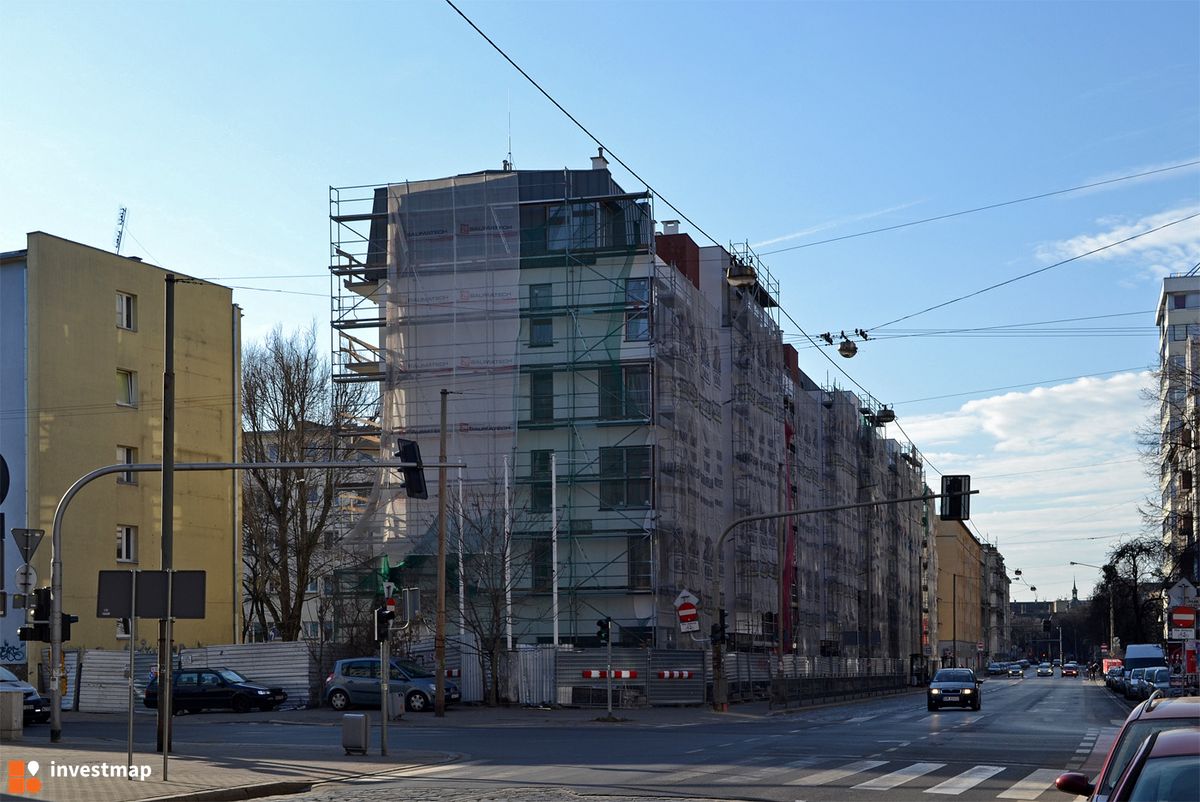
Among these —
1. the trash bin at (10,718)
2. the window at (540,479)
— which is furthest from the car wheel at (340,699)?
the trash bin at (10,718)

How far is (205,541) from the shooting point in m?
54.6

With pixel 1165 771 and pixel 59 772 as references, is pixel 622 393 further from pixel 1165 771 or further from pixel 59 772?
pixel 1165 771

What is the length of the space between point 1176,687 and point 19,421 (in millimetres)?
38991

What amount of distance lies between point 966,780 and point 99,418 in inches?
1470

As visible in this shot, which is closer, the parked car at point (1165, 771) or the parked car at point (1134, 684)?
the parked car at point (1165, 771)

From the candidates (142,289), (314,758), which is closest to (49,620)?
(314,758)

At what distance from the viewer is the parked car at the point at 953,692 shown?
164 ft

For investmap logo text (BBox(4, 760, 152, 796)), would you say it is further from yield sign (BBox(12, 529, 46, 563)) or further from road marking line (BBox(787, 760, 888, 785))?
road marking line (BBox(787, 760, 888, 785))

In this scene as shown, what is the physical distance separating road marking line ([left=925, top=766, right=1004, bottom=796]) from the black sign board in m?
9.64

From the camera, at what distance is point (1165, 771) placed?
7438mm

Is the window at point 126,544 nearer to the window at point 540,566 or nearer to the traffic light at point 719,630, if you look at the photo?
the window at point 540,566

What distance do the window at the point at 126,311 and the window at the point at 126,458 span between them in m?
4.29

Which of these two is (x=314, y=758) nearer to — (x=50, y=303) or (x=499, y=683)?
(x=499, y=683)

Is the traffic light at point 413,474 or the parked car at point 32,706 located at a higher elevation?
the traffic light at point 413,474
